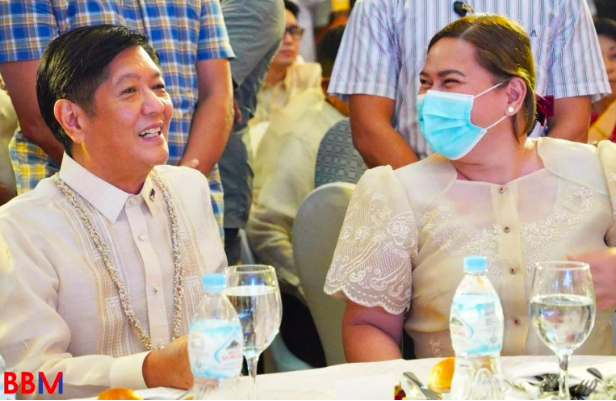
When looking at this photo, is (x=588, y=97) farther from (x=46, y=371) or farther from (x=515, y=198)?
(x=46, y=371)

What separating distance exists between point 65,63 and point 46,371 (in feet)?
2.46

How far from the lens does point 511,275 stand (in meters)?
2.21

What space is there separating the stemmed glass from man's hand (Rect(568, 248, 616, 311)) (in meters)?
0.88

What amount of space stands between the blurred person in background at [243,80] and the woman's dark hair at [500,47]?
118 centimetres

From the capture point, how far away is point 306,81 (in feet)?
15.6

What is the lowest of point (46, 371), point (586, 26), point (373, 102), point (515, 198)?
point (46, 371)

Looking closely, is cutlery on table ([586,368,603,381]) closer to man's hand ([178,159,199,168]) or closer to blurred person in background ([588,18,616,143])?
man's hand ([178,159,199,168])

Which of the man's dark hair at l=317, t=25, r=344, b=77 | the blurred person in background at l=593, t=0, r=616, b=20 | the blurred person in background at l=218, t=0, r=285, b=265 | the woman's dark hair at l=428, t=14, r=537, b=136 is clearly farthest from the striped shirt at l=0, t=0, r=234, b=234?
the blurred person in background at l=593, t=0, r=616, b=20

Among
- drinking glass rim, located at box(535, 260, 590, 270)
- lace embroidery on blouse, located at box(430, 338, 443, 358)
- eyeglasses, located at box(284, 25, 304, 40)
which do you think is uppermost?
eyeglasses, located at box(284, 25, 304, 40)

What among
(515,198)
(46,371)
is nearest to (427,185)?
(515,198)

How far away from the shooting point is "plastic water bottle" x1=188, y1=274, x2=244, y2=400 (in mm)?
1407

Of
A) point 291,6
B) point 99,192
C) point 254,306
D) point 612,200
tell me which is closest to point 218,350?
point 254,306

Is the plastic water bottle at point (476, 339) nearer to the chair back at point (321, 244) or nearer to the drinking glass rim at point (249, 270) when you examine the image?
the drinking glass rim at point (249, 270)

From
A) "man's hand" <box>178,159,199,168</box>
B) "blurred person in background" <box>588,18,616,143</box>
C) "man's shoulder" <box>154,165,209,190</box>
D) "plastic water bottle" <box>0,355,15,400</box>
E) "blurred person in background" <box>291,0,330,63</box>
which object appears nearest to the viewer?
"plastic water bottle" <box>0,355,15,400</box>
